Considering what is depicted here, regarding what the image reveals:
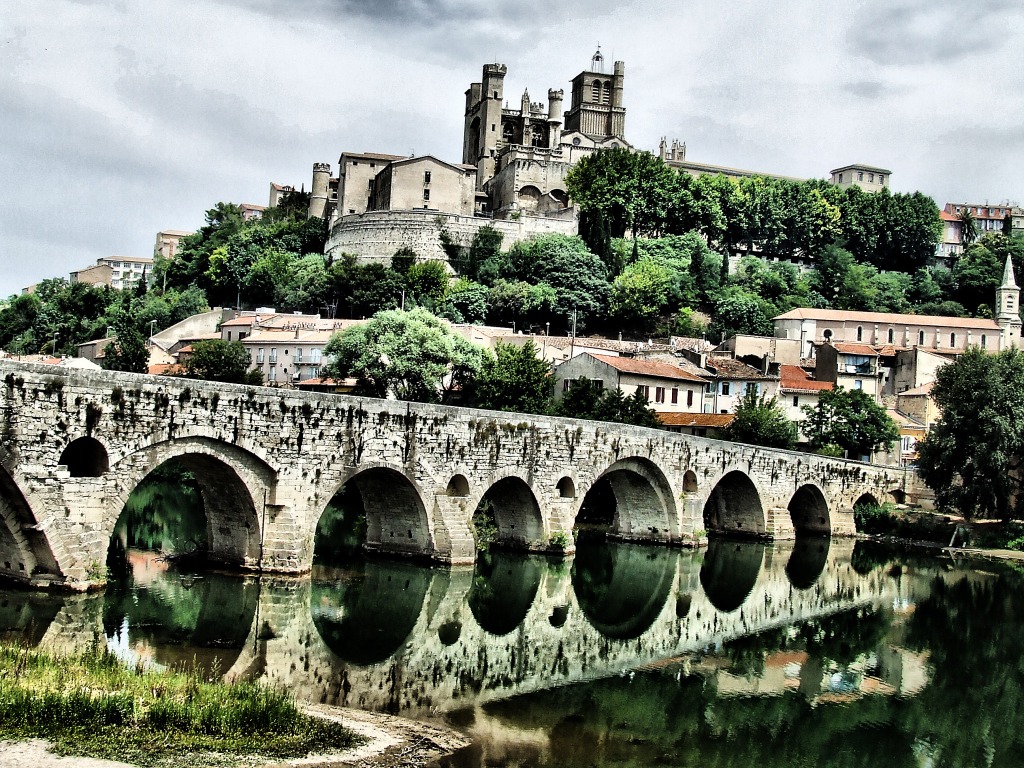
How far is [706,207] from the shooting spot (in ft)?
298

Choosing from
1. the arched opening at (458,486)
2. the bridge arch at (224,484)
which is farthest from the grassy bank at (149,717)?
the arched opening at (458,486)

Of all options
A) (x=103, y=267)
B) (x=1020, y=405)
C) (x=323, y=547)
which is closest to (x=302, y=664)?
(x=323, y=547)

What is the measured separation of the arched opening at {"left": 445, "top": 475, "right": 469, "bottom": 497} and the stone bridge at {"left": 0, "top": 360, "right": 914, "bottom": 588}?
5 cm

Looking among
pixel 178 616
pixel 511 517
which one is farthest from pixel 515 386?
pixel 178 616

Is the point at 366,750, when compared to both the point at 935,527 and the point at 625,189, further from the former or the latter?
the point at 625,189

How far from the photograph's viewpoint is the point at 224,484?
2716 cm

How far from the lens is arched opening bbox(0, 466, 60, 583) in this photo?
21828mm

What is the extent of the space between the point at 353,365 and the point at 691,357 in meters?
21.5

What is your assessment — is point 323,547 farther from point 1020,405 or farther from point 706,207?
point 706,207

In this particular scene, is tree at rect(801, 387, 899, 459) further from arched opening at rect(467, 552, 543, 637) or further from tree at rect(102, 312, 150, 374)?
tree at rect(102, 312, 150, 374)

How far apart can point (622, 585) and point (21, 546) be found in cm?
1818

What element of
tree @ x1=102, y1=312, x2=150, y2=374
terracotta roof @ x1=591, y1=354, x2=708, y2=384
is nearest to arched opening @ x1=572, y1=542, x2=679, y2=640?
terracotta roof @ x1=591, y1=354, x2=708, y2=384

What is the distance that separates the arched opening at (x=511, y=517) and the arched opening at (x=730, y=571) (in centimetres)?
572

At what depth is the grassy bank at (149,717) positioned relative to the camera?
14.6 meters
